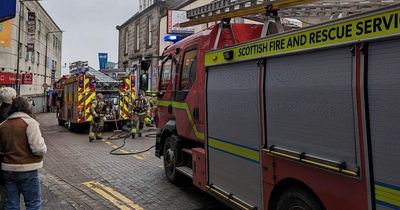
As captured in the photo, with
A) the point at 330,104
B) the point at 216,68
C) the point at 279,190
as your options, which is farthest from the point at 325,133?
the point at 216,68

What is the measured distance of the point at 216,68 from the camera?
5570 mm

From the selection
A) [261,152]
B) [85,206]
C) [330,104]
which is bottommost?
[85,206]

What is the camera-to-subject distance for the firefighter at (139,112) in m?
15.7

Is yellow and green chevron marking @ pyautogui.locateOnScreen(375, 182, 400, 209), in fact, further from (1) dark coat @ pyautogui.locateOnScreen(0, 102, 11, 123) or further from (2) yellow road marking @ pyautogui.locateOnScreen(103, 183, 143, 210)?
(1) dark coat @ pyautogui.locateOnScreen(0, 102, 11, 123)

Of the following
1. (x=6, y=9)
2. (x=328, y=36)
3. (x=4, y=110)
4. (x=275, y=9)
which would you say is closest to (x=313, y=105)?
(x=328, y=36)

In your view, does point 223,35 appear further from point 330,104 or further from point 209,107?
point 330,104

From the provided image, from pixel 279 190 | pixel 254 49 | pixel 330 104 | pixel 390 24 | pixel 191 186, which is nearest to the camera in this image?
pixel 390 24

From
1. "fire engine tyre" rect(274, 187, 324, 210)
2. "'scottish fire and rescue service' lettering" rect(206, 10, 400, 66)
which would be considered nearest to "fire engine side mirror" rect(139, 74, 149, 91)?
"'scottish fire and rescue service' lettering" rect(206, 10, 400, 66)

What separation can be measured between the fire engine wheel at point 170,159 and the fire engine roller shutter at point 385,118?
15.7 feet

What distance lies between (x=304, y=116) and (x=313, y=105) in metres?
0.17

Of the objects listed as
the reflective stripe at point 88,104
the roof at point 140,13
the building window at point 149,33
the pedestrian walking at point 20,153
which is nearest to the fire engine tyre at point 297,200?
the pedestrian walking at point 20,153

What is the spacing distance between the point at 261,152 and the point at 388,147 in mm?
1657

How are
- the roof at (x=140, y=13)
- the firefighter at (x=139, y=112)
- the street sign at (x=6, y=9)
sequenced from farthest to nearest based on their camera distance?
the roof at (x=140, y=13), the firefighter at (x=139, y=112), the street sign at (x=6, y=9)

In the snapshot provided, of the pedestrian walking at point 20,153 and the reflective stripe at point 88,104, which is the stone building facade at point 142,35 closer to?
the reflective stripe at point 88,104
